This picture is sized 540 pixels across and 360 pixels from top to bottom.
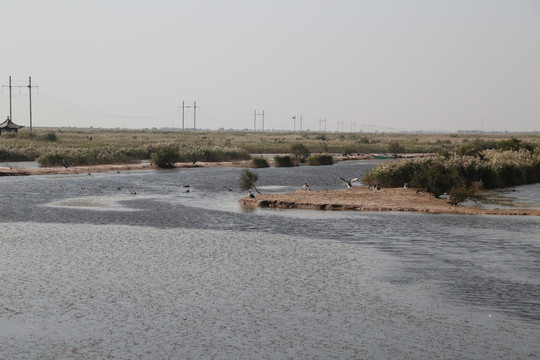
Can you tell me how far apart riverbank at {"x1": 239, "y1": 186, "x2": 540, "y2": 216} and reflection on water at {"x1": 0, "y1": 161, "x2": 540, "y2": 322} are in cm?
143

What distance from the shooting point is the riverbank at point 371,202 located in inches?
1535

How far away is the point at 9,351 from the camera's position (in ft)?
48.2

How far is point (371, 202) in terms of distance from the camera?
1645 inches

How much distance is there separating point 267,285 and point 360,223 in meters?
14.8

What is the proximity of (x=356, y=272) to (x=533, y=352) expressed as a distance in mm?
8423

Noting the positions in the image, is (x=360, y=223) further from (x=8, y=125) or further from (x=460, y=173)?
(x=8, y=125)

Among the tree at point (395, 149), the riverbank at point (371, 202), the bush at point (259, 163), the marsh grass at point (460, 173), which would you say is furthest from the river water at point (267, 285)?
the tree at point (395, 149)

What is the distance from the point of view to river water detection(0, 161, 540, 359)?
1550 centimetres

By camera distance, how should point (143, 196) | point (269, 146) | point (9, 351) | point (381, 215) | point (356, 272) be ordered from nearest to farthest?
point (9, 351) < point (356, 272) < point (381, 215) < point (143, 196) < point (269, 146)

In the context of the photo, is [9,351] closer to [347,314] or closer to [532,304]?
[347,314]

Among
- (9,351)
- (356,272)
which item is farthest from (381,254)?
(9,351)

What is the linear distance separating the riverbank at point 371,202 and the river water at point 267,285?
5.82 ft

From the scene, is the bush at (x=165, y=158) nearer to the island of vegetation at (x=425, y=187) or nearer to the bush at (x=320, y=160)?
the bush at (x=320, y=160)

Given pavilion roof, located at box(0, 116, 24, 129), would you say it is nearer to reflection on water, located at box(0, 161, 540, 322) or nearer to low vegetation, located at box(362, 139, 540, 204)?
reflection on water, located at box(0, 161, 540, 322)
